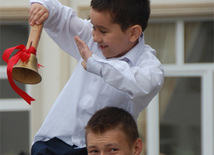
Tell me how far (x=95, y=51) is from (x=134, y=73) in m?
0.37

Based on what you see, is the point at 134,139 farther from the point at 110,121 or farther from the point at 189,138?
the point at 189,138

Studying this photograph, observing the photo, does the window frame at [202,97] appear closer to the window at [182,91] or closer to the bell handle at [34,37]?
the window at [182,91]

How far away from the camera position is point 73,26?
3.00 m

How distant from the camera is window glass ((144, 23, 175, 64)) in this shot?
6.11 metres

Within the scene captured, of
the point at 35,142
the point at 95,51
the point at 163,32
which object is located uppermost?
the point at 163,32

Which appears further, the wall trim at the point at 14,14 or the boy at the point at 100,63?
the wall trim at the point at 14,14

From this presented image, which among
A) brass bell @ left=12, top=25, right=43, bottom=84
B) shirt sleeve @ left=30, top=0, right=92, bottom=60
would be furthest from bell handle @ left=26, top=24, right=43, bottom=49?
shirt sleeve @ left=30, top=0, right=92, bottom=60

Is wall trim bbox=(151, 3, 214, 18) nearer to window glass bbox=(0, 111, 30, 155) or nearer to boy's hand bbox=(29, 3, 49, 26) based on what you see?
window glass bbox=(0, 111, 30, 155)

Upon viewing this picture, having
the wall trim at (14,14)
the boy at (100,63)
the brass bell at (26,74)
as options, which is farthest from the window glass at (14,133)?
the brass bell at (26,74)

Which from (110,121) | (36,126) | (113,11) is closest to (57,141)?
(110,121)

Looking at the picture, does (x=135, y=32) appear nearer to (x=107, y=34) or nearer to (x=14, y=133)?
(x=107, y=34)

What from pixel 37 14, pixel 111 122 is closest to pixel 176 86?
pixel 111 122

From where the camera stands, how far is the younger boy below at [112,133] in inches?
107

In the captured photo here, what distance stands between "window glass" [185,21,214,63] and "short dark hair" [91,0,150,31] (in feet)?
11.2
